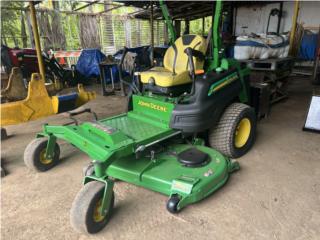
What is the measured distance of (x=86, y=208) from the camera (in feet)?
5.93

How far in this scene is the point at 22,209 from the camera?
7.23 ft

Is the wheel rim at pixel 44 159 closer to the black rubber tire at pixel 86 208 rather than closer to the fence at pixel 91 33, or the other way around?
the black rubber tire at pixel 86 208

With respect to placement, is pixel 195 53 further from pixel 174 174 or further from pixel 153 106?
pixel 174 174

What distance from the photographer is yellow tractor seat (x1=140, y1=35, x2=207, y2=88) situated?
2803 millimetres

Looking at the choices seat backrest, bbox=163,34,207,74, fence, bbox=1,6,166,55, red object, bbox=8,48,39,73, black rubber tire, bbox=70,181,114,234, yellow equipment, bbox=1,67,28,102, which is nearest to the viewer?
black rubber tire, bbox=70,181,114,234

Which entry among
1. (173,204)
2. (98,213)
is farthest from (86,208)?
(173,204)

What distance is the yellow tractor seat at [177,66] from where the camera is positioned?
2803 millimetres

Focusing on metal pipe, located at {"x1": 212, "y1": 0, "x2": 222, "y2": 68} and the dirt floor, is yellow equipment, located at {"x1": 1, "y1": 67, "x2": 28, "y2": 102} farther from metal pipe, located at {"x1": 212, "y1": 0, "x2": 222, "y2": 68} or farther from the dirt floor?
metal pipe, located at {"x1": 212, "y1": 0, "x2": 222, "y2": 68}

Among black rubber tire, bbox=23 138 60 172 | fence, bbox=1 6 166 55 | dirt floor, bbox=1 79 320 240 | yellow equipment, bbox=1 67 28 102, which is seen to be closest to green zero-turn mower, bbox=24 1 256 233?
black rubber tire, bbox=23 138 60 172

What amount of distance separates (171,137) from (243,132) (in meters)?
0.97

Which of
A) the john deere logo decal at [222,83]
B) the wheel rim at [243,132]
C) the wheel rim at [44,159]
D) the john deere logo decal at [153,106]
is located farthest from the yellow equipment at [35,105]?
the wheel rim at [243,132]

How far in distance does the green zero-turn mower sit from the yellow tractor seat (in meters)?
0.01

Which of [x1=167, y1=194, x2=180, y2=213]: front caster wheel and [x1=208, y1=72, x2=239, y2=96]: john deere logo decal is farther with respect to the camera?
[x1=208, y1=72, x2=239, y2=96]: john deere logo decal

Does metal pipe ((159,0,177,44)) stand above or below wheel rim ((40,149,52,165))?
above
